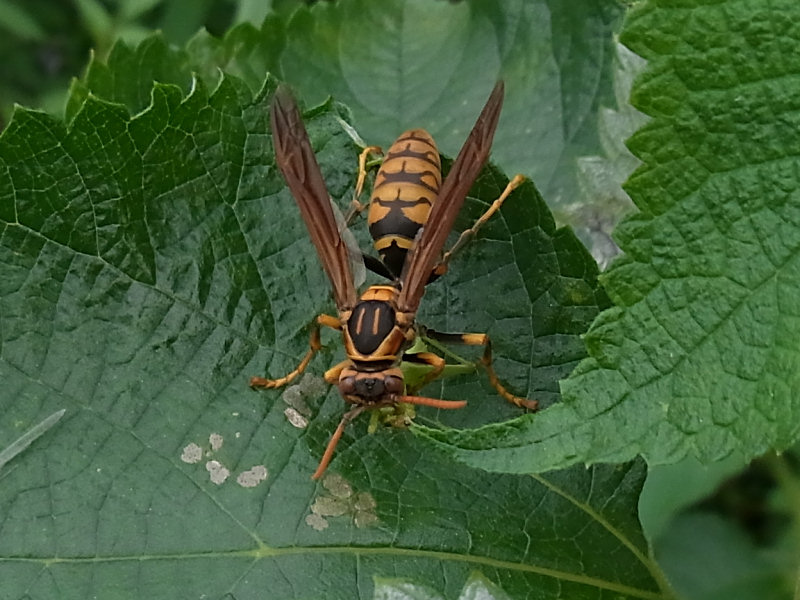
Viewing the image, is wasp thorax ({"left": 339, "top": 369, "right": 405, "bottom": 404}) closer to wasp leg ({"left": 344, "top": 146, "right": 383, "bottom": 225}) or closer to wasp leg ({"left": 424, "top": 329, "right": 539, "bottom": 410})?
wasp leg ({"left": 424, "top": 329, "right": 539, "bottom": 410})

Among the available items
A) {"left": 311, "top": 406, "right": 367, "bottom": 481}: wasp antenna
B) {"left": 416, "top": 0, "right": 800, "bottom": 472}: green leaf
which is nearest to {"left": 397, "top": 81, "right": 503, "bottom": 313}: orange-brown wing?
{"left": 311, "top": 406, "right": 367, "bottom": 481}: wasp antenna

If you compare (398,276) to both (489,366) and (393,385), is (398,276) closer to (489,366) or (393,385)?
(393,385)

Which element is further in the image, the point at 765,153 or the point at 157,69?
the point at 157,69

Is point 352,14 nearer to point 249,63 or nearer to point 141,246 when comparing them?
point 249,63

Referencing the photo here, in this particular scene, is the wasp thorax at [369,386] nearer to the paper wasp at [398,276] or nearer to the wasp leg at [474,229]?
the paper wasp at [398,276]

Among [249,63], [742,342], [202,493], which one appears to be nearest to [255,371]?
[202,493]

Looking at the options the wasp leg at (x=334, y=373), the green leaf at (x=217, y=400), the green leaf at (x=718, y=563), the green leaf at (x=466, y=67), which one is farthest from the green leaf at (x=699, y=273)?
the green leaf at (x=718, y=563)
